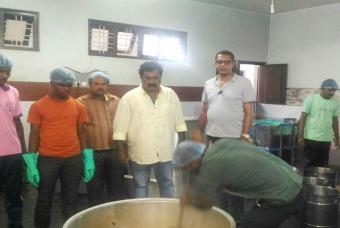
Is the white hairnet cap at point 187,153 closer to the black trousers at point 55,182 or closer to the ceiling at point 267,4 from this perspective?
the black trousers at point 55,182

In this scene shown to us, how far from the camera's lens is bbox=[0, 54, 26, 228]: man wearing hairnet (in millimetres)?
2877

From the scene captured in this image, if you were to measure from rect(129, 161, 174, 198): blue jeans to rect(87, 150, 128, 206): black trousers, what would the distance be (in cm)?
46

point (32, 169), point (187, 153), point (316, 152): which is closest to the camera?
point (187, 153)

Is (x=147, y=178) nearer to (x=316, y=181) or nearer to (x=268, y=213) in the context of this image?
(x=268, y=213)

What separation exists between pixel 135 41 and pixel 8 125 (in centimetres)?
299

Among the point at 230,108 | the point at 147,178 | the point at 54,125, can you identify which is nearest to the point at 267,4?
the point at 230,108

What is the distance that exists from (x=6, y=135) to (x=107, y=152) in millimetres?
855

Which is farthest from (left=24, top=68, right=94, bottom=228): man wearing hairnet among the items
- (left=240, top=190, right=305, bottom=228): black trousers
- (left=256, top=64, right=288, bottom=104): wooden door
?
(left=256, top=64, right=288, bottom=104): wooden door

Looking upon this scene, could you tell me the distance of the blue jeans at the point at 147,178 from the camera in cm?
286

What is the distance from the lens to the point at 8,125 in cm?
291

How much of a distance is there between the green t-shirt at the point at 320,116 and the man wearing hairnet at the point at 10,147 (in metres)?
3.39

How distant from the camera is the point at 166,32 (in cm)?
580

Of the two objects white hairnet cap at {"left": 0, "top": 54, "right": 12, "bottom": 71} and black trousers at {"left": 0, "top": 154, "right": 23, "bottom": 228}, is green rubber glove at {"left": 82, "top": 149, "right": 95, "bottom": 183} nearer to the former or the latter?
black trousers at {"left": 0, "top": 154, "right": 23, "bottom": 228}

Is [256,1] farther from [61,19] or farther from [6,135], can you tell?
[6,135]
